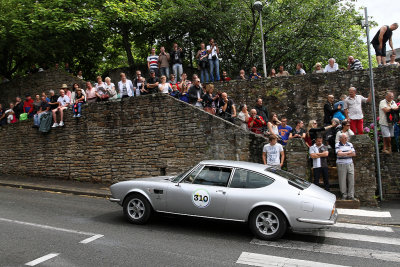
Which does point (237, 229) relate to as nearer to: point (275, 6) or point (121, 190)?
point (121, 190)

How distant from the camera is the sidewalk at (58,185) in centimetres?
1177

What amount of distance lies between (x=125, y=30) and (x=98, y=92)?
831 cm

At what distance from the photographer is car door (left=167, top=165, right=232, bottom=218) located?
7.03 metres

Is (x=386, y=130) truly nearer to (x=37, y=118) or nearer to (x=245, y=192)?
(x=245, y=192)

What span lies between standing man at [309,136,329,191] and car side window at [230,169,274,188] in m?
3.43

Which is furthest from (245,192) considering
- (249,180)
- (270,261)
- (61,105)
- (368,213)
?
(61,105)

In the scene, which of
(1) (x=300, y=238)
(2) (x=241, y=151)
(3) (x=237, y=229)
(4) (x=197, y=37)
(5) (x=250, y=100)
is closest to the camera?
(1) (x=300, y=238)

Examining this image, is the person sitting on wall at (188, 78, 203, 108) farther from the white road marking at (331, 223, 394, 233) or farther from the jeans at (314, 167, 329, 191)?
the white road marking at (331, 223, 394, 233)

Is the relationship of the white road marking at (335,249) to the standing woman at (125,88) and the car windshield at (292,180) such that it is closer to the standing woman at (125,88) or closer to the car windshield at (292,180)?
the car windshield at (292,180)

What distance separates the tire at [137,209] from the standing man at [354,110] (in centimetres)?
752

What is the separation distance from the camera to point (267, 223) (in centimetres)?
677

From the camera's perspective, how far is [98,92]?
14.2m

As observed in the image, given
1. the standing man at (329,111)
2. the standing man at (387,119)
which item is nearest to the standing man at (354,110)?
the standing man at (329,111)

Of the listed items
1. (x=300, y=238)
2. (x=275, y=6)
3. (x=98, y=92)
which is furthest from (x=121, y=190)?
(x=275, y=6)
